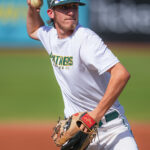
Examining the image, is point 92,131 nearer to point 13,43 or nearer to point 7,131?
point 7,131

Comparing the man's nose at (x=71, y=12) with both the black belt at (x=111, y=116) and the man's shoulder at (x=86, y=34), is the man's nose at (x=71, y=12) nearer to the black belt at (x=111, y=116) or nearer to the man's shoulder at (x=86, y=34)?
the man's shoulder at (x=86, y=34)

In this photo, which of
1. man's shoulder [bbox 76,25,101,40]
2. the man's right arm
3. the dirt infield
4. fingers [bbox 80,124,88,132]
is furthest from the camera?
the dirt infield

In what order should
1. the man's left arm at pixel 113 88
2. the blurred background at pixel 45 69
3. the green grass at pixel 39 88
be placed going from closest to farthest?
the man's left arm at pixel 113 88
the blurred background at pixel 45 69
the green grass at pixel 39 88

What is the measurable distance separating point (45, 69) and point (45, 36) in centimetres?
1144

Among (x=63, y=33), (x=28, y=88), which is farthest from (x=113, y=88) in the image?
(x=28, y=88)

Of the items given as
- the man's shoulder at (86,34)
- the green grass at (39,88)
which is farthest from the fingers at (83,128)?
the green grass at (39,88)

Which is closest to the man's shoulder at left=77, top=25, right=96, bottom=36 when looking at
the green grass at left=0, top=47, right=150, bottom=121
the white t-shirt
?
the white t-shirt

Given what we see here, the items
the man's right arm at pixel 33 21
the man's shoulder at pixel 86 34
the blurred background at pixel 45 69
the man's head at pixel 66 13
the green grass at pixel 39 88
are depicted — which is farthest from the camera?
the green grass at pixel 39 88

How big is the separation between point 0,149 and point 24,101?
4.29 metres

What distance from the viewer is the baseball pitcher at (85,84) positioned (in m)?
3.76

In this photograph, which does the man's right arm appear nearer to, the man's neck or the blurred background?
the man's neck

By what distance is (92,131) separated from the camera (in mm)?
3814

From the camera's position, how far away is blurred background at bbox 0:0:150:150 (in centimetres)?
919

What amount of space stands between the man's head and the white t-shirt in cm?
8
